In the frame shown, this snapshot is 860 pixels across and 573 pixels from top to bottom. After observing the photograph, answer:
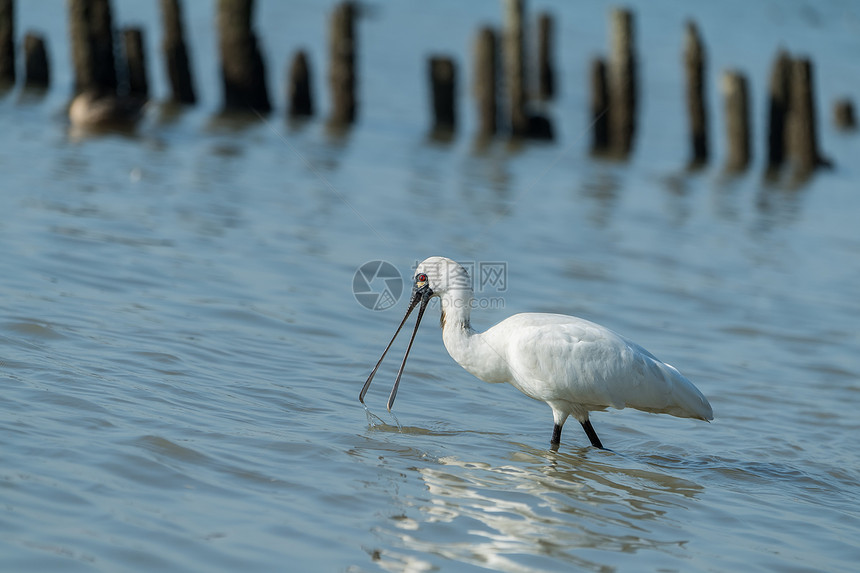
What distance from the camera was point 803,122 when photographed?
2133 cm

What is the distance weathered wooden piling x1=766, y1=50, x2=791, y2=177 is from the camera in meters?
21.4

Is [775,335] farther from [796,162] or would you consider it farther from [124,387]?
[796,162]

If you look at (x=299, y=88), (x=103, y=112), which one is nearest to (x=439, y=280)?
(x=103, y=112)

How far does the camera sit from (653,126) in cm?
2575

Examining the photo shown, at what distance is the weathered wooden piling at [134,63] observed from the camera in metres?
20.0

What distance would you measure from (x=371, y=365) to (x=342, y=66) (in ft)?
45.1

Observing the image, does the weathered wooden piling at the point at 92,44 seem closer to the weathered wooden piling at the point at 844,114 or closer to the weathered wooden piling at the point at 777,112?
the weathered wooden piling at the point at 777,112

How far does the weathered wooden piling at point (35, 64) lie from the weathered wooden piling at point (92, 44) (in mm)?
1334

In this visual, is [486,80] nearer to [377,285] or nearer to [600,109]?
[600,109]

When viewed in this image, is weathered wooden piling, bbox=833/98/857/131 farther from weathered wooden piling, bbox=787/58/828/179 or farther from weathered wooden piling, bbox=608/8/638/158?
weathered wooden piling, bbox=608/8/638/158

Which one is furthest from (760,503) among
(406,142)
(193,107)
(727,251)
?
(193,107)

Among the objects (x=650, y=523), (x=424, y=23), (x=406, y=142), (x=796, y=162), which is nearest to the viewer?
(x=650, y=523)

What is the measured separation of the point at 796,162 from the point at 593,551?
60.1 feet

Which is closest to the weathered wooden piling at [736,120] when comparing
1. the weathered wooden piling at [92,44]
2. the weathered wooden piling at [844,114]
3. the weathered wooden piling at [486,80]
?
the weathered wooden piling at [486,80]
